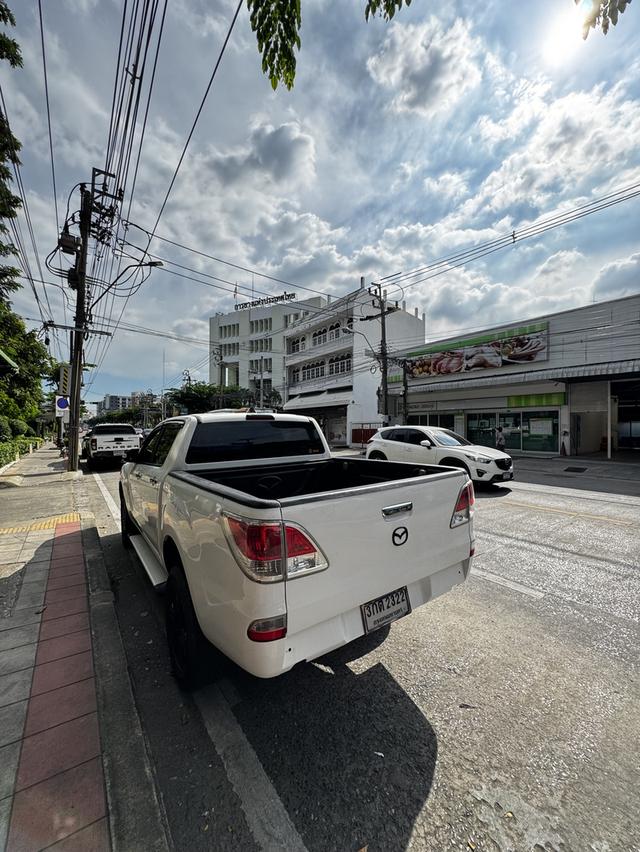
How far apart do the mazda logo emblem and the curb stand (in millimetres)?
1687

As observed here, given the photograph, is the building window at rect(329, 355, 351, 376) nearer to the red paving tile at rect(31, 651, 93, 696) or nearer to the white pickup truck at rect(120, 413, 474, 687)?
the white pickup truck at rect(120, 413, 474, 687)

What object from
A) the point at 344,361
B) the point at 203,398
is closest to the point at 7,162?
the point at 344,361

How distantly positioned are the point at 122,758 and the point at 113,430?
50.8ft

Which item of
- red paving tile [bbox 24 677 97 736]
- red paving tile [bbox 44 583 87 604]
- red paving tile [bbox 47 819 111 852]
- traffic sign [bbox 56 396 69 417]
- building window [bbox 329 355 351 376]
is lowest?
red paving tile [bbox 44 583 87 604]

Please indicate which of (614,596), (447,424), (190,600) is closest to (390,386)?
(447,424)

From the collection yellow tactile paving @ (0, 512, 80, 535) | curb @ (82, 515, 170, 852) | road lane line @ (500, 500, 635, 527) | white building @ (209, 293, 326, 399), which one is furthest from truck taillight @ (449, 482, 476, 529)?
white building @ (209, 293, 326, 399)

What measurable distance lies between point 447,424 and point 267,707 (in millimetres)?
23575

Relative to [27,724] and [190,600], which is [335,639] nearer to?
[190,600]

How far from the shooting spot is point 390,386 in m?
28.4

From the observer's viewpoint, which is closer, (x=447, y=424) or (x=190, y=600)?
(x=190, y=600)

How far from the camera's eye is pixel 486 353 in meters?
21.0

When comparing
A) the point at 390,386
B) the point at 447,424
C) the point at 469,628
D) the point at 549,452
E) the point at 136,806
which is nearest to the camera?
the point at 136,806

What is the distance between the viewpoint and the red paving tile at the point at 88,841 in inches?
58.2

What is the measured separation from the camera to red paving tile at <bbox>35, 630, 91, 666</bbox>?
278 centimetres
